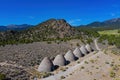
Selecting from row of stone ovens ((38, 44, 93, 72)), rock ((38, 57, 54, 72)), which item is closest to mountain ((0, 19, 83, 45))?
row of stone ovens ((38, 44, 93, 72))

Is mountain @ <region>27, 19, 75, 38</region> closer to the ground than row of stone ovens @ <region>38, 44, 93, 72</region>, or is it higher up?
higher up

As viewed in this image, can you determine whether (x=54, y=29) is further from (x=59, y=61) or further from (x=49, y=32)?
(x=59, y=61)

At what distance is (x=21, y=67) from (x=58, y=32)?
3544 inches

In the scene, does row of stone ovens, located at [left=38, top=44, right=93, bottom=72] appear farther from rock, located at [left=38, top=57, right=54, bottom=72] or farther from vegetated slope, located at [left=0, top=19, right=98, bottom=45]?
vegetated slope, located at [left=0, top=19, right=98, bottom=45]

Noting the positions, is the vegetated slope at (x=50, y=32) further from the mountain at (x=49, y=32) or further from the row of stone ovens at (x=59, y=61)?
the row of stone ovens at (x=59, y=61)

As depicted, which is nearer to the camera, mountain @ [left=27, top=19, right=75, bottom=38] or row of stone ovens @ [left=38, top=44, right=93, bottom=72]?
row of stone ovens @ [left=38, top=44, right=93, bottom=72]

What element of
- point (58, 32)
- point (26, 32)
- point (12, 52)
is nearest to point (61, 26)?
point (58, 32)

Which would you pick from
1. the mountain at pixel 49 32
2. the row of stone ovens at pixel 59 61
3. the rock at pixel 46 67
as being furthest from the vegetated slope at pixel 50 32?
the rock at pixel 46 67

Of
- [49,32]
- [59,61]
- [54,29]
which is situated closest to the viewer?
[59,61]

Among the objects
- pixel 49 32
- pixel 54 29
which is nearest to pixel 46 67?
pixel 49 32

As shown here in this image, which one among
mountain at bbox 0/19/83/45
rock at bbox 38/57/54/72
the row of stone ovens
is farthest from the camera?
mountain at bbox 0/19/83/45

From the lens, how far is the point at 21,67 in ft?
185

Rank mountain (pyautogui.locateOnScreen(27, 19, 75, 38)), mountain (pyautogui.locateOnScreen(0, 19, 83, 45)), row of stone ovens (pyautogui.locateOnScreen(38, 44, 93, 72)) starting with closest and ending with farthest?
row of stone ovens (pyautogui.locateOnScreen(38, 44, 93, 72)) < mountain (pyautogui.locateOnScreen(0, 19, 83, 45)) < mountain (pyautogui.locateOnScreen(27, 19, 75, 38))

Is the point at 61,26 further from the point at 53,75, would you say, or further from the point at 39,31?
the point at 53,75
